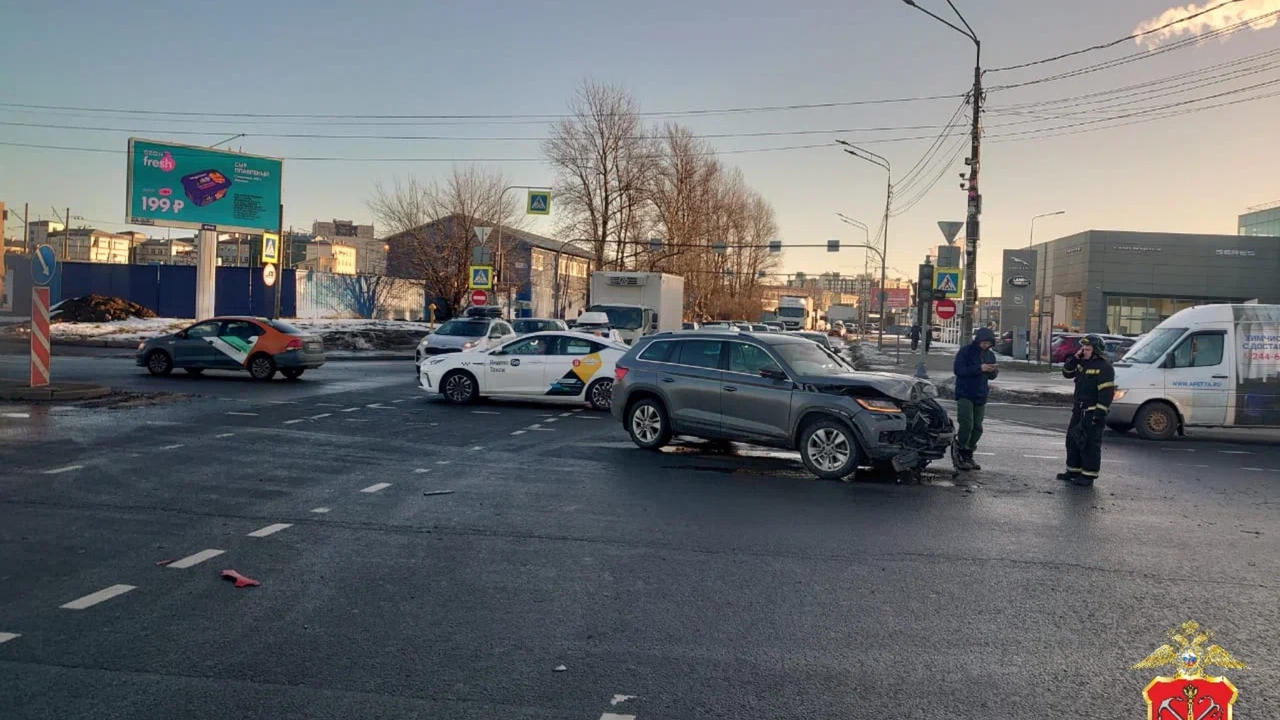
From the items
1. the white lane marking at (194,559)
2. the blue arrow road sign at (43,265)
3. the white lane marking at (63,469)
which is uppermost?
the blue arrow road sign at (43,265)

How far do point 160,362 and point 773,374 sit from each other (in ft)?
56.4

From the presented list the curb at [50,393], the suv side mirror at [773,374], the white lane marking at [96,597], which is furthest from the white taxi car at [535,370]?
the white lane marking at [96,597]

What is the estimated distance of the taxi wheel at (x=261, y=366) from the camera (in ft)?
76.2

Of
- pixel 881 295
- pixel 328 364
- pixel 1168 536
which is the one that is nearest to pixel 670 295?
pixel 328 364

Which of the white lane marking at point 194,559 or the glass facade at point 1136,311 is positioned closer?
the white lane marking at point 194,559

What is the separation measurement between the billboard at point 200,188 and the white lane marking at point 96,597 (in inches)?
1525

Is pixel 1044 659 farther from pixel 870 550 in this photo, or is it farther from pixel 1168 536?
pixel 1168 536

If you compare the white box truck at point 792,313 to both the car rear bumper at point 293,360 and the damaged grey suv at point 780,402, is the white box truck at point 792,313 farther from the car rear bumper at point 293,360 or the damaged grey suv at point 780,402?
the damaged grey suv at point 780,402

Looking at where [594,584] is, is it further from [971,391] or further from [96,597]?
[971,391]

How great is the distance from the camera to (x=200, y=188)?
138 feet

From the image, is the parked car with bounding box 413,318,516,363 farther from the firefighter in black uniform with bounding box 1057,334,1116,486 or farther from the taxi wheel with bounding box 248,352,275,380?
the firefighter in black uniform with bounding box 1057,334,1116,486

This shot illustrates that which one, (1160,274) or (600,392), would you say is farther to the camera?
(1160,274)

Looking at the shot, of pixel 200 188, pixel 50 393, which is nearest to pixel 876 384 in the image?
pixel 50 393

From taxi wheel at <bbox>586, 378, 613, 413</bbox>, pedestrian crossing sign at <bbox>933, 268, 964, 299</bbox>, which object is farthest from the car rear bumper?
pedestrian crossing sign at <bbox>933, 268, 964, 299</bbox>
